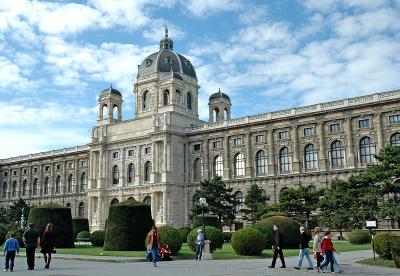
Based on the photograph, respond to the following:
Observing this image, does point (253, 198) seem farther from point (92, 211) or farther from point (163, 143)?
point (92, 211)

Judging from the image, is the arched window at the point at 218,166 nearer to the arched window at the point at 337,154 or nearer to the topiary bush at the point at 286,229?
the arched window at the point at 337,154

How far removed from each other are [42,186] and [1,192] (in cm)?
1353

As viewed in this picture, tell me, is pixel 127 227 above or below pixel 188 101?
below

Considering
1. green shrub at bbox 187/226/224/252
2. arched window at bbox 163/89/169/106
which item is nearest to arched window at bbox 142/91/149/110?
arched window at bbox 163/89/169/106

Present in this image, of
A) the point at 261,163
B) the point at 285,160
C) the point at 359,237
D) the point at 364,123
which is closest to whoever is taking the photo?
the point at 359,237

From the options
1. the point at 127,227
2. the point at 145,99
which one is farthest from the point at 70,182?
the point at 127,227

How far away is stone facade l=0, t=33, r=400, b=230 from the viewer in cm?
5794

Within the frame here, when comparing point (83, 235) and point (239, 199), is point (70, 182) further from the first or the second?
point (83, 235)

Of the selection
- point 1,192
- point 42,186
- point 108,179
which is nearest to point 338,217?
point 108,179

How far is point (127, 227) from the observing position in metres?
32.9

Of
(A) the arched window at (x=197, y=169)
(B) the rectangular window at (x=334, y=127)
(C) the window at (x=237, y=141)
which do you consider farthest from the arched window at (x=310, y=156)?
(A) the arched window at (x=197, y=169)

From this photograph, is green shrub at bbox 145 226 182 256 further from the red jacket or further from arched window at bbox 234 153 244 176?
arched window at bbox 234 153 244 176

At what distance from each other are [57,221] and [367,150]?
121 feet

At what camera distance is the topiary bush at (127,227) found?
107ft
